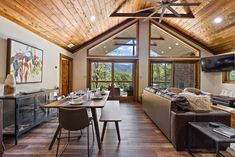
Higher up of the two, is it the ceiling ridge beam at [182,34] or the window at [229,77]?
the ceiling ridge beam at [182,34]

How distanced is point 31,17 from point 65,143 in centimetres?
280

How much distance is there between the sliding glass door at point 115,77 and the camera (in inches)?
370

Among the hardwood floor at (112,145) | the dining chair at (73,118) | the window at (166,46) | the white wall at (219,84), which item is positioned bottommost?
the hardwood floor at (112,145)

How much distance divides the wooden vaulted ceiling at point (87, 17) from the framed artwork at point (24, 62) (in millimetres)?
528

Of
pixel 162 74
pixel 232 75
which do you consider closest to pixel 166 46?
pixel 162 74

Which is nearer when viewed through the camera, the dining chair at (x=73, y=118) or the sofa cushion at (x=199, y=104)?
the dining chair at (x=73, y=118)

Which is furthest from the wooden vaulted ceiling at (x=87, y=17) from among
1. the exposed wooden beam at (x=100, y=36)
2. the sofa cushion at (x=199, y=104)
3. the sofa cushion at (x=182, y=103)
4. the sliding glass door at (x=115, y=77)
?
the sofa cushion at (x=199, y=104)

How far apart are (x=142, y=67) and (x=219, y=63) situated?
3.27 m

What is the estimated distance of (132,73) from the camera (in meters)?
9.47

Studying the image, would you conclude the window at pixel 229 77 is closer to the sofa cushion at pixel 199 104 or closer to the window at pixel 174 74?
the window at pixel 174 74

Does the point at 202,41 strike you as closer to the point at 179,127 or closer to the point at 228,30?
the point at 228,30

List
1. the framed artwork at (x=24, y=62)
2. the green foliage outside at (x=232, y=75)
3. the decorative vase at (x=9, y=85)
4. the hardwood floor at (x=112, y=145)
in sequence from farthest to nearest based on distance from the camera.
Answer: the green foliage outside at (x=232, y=75) → the framed artwork at (x=24, y=62) → the decorative vase at (x=9, y=85) → the hardwood floor at (x=112, y=145)

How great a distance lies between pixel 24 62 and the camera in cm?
446

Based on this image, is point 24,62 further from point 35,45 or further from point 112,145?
point 112,145
